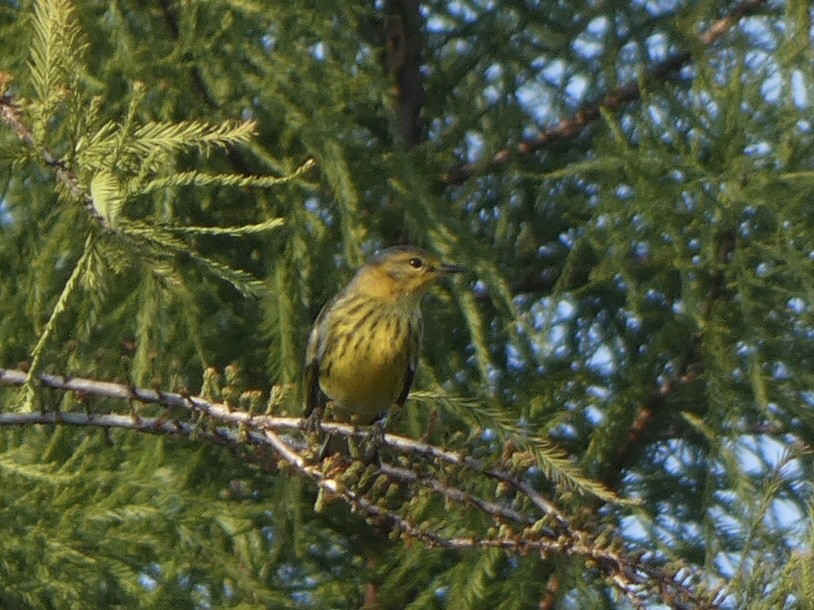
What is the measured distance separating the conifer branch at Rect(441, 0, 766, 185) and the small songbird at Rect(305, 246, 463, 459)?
0.27m

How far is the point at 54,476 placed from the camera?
125 inches

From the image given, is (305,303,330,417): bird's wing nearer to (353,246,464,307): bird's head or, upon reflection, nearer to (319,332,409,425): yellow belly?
(319,332,409,425): yellow belly

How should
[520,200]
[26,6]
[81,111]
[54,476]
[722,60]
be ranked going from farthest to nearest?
1. [520,200]
2. [722,60]
3. [26,6]
4. [54,476]
5. [81,111]

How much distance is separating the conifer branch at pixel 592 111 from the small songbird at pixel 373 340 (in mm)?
271

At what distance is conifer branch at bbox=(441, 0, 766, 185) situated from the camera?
13.2 ft

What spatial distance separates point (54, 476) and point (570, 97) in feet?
5.97

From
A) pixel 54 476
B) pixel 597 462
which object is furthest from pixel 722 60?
pixel 54 476

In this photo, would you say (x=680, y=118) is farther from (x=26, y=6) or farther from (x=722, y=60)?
(x=26, y=6)

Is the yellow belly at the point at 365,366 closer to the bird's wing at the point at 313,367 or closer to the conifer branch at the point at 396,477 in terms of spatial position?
the bird's wing at the point at 313,367

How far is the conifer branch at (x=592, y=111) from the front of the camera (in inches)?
159

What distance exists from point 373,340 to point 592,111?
83 centimetres

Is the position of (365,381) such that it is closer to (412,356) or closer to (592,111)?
(412,356)

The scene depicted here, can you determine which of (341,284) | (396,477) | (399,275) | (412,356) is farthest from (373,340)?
(396,477)

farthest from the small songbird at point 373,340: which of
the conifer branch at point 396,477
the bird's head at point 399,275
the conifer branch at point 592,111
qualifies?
the conifer branch at point 396,477
